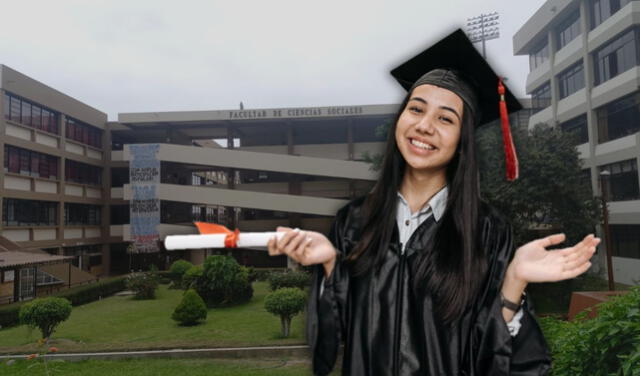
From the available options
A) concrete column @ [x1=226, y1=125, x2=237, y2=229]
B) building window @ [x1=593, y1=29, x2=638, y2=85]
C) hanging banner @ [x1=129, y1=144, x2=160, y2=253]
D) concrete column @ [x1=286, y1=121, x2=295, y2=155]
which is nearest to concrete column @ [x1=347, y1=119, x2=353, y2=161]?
concrete column @ [x1=286, y1=121, x2=295, y2=155]

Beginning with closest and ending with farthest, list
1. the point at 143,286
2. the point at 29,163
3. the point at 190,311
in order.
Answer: the point at 190,311 < the point at 143,286 < the point at 29,163

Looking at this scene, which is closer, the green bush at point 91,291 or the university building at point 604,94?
the university building at point 604,94

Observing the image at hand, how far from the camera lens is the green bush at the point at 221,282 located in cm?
1616

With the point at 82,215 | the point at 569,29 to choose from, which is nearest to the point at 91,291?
the point at 82,215

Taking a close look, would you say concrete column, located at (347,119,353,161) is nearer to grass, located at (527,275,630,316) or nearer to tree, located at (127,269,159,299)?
tree, located at (127,269,159,299)

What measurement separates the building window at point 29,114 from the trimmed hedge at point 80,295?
32.7 feet

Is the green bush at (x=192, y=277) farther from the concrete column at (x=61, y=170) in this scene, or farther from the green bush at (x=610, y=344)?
the green bush at (x=610, y=344)

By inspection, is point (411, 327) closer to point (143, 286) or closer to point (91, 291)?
point (143, 286)

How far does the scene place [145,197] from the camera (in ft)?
85.5

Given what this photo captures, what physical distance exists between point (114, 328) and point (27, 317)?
2.57 m

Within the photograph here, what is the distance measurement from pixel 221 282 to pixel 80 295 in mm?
7735

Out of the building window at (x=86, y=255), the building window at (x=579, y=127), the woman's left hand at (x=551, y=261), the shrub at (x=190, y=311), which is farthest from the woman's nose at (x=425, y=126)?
the building window at (x=86, y=255)

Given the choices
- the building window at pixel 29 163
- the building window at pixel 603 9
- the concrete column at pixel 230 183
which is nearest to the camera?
the building window at pixel 603 9

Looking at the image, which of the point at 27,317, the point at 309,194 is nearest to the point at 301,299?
the point at 27,317
